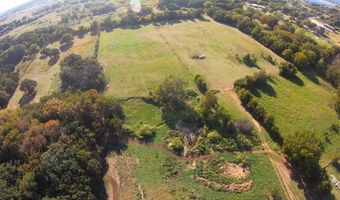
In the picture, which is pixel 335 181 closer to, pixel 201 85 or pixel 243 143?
pixel 243 143

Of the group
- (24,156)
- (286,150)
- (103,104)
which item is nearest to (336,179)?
(286,150)

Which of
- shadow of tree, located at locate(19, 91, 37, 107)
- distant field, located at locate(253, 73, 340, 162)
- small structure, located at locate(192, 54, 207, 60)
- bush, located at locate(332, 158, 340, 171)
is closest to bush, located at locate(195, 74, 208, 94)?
distant field, located at locate(253, 73, 340, 162)

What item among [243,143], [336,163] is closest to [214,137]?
[243,143]

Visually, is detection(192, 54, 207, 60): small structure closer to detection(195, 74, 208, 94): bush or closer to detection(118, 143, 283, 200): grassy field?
detection(195, 74, 208, 94): bush

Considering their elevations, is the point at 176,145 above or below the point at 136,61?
above

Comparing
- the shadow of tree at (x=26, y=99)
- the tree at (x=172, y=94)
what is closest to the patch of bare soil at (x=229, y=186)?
the tree at (x=172, y=94)

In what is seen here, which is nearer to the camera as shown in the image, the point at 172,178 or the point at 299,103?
the point at 172,178

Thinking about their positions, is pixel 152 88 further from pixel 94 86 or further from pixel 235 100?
pixel 235 100
